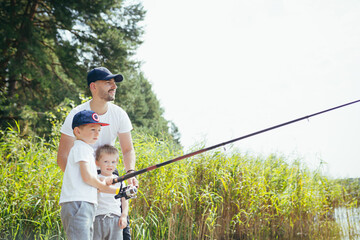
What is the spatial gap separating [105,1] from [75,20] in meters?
1.14

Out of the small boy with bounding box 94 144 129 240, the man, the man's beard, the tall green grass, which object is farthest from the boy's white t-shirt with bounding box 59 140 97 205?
the tall green grass

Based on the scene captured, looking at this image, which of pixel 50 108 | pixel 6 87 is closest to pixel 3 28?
pixel 6 87

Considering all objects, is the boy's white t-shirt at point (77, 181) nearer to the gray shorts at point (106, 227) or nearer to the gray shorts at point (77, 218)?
the gray shorts at point (77, 218)

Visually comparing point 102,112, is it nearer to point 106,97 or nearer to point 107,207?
point 106,97

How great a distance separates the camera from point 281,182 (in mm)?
5992

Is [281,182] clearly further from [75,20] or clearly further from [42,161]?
[75,20]

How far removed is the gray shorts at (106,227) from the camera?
7.42 feet

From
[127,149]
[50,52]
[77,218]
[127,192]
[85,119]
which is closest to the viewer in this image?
[77,218]

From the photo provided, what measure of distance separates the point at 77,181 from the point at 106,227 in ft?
1.67

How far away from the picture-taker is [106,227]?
7.45 feet

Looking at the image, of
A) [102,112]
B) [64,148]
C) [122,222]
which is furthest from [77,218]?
[102,112]

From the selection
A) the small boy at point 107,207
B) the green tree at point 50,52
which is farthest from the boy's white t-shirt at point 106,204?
the green tree at point 50,52

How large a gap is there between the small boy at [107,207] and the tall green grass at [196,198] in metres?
1.69

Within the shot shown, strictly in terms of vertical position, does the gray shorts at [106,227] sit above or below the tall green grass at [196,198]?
below
